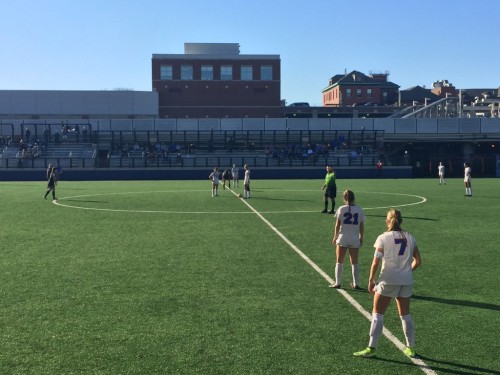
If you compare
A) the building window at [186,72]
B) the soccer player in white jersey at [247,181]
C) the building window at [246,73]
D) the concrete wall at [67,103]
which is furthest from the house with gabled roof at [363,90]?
the soccer player in white jersey at [247,181]

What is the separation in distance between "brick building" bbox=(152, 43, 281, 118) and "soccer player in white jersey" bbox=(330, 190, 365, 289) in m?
82.6

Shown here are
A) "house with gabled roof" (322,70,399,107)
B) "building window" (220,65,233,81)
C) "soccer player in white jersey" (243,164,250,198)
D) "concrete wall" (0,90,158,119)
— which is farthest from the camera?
"house with gabled roof" (322,70,399,107)

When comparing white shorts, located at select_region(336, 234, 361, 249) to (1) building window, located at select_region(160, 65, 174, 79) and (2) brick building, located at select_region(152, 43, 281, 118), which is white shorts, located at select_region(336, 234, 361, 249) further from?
(1) building window, located at select_region(160, 65, 174, 79)

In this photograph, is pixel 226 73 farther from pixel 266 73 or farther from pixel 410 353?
pixel 410 353

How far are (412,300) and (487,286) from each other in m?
2.02

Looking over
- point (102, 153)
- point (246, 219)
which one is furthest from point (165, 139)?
point (246, 219)

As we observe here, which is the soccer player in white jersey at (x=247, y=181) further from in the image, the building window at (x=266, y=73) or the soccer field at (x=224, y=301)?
the building window at (x=266, y=73)

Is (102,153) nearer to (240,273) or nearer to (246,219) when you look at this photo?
(246,219)

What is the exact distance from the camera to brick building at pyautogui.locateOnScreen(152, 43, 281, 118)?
92562 mm

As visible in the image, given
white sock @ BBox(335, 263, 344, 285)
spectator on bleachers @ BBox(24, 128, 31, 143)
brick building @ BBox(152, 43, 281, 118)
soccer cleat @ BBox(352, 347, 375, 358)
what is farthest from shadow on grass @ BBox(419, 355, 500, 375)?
brick building @ BBox(152, 43, 281, 118)

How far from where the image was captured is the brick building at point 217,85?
304 feet

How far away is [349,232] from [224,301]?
2.79 meters

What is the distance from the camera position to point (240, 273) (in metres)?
12.7

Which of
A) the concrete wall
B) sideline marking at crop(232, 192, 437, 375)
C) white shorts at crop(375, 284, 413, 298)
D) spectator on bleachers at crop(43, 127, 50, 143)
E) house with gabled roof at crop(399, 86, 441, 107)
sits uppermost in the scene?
house with gabled roof at crop(399, 86, 441, 107)
